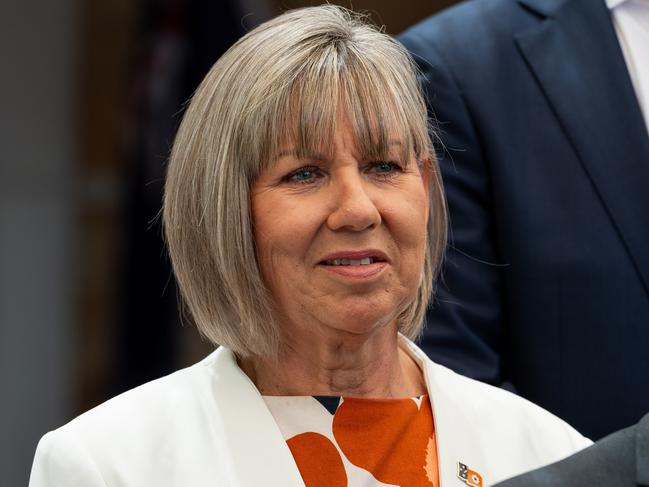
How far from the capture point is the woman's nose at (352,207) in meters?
2.27

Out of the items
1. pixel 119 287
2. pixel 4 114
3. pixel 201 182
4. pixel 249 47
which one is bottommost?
pixel 119 287

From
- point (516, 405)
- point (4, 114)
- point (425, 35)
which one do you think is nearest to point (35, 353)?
point (4, 114)

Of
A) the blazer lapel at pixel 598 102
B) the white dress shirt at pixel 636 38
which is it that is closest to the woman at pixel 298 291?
the blazer lapel at pixel 598 102

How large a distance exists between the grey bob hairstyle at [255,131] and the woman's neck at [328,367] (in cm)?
4

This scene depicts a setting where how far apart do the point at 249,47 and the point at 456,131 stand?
2.83 ft

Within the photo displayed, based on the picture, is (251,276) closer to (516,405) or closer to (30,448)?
(516,405)

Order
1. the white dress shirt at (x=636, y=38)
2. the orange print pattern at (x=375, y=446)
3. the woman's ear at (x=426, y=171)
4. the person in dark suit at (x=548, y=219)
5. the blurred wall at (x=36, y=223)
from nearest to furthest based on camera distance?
the orange print pattern at (x=375, y=446), the woman's ear at (x=426, y=171), the person in dark suit at (x=548, y=219), the white dress shirt at (x=636, y=38), the blurred wall at (x=36, y=223)

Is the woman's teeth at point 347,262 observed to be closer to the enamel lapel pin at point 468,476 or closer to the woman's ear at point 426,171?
the woman's ear at point 426,171

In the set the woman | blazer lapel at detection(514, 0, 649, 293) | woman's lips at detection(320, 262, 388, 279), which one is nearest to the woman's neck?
the woman

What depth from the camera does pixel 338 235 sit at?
2.29 metres

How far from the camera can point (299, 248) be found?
2.31 meters

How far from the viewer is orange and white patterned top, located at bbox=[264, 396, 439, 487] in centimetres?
234

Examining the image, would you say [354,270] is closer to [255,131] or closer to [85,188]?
[255,131]

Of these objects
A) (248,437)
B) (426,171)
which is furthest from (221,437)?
(426,171)
